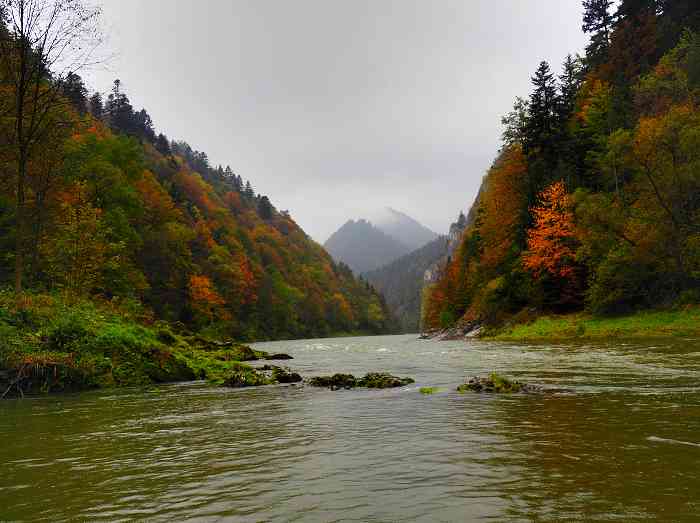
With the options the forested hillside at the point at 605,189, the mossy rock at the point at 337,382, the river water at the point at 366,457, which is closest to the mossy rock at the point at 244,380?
the mossy rock at the point at 337,382

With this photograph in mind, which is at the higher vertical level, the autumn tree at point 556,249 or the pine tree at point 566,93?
the pine tree at point 566,93

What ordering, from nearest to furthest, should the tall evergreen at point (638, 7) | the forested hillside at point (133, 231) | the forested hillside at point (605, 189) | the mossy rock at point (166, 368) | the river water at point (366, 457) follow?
the river water at point (366, 457) → the mossy rock at point (166, 368) → the forested hillside at point (133, 231) → the forested hillside at point (605, 189) → the tall evergreen at point (638, 7)

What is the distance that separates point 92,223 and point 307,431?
2735 cm

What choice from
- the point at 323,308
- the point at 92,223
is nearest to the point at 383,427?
the point at 92,223

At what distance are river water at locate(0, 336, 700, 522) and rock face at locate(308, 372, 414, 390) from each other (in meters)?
2.29

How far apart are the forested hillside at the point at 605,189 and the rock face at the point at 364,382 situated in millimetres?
28888

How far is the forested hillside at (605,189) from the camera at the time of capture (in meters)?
37.1

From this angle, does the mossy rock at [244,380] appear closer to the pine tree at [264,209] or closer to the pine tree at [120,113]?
the pine tree at [120,113]

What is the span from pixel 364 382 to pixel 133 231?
45.5 m

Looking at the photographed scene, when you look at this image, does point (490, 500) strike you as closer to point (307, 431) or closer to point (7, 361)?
point (307, 431)

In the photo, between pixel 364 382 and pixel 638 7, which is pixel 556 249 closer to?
pixel 364 382

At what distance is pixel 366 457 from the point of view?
7609mm

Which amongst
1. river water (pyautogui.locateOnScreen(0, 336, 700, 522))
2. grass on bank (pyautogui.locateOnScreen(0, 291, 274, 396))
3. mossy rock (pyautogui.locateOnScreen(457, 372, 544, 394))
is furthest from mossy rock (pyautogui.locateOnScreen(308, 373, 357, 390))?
mossy rock (pyautogui.locateOnScreen(457, 372, 544, 394))

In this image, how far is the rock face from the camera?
54.7 feet
